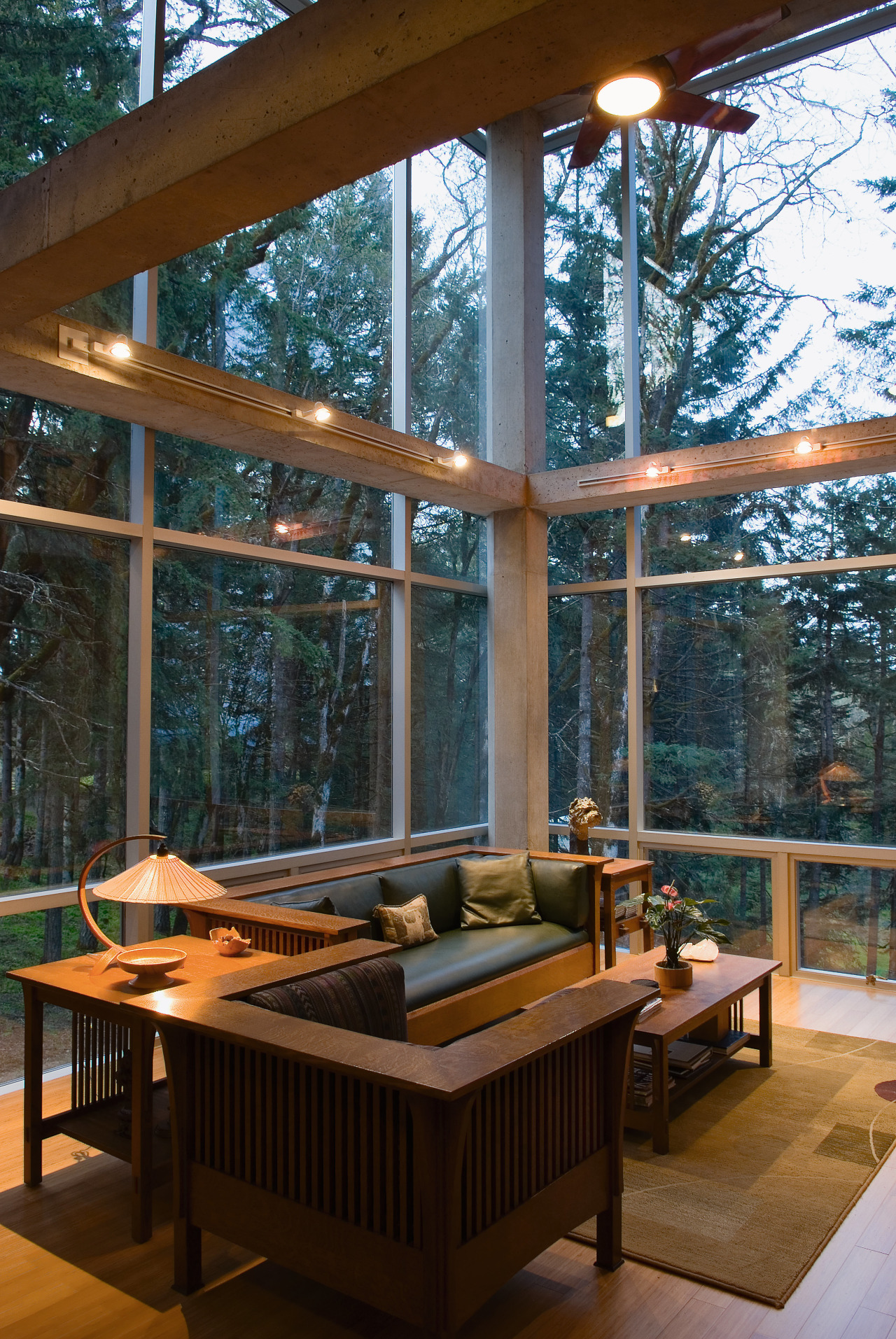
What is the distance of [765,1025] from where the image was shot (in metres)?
4.60

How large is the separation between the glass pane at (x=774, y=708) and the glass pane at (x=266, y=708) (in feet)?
6.53

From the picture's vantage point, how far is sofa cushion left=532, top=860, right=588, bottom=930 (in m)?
5.59

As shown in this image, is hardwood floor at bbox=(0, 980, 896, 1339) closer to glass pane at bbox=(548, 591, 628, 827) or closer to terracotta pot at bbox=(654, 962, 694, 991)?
terracotta pot at bbox=(654, 962, 694, 991)

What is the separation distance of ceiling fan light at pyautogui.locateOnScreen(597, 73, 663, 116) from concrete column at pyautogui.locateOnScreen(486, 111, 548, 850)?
4.17 meters

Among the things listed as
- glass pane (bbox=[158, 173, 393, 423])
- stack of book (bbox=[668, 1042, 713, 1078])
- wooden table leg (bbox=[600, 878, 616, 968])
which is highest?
glass pane (bbox=[158, 173, 393, 423])

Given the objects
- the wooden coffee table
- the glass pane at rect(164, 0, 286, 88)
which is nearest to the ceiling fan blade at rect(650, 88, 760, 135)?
the glass pane at rect(164, 0, 286, 88)

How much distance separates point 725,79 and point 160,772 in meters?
5.91

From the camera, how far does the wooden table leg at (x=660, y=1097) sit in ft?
12.0

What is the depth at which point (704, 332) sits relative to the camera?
22.4 feet

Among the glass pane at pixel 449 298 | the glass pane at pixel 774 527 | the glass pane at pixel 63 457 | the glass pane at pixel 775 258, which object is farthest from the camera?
the glass pane at pixel 449 298

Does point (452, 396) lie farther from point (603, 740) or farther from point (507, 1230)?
point (507, 1230)

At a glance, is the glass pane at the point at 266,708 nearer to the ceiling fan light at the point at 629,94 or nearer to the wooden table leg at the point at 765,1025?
the wooden table leg at the point at 765,1025

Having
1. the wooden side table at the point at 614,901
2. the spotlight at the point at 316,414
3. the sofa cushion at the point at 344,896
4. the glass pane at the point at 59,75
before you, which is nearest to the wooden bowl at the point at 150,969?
the sofa cushion at the point at 344,896

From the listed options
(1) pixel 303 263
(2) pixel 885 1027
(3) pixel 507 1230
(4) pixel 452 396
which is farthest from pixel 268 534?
(2) pixel 885 1027
